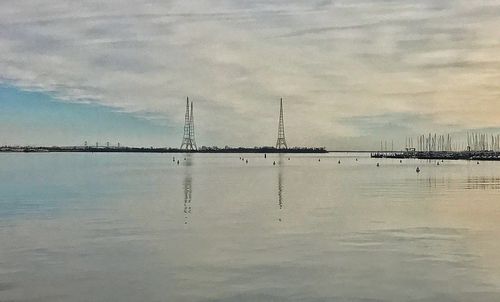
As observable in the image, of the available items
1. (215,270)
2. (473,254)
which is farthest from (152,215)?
(473,254)

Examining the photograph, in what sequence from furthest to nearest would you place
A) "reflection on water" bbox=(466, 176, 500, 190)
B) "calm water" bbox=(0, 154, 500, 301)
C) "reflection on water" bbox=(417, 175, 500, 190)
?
1. "reflection on water" bbox=(417, 175, 500, 190)
2. "reflection on water" bbox=(466, 176, 500, 190)
3. "calm water" bbox=(0, 154, 500, 301)

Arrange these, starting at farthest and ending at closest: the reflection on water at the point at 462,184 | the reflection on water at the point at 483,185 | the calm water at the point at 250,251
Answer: the reflection on water at the point at 462,184, the reflection on water at the point at 483,185, the calm water at the point at 250,251

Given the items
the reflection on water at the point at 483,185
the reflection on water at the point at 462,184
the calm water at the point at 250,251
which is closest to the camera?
the calm water at the point at 250,251

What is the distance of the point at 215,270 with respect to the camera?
56.0ft

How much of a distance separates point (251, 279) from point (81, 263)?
557 cm

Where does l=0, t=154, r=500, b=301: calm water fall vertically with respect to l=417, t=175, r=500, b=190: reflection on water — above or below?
below

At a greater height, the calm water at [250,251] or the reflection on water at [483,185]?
the reflection on water at [483,185]

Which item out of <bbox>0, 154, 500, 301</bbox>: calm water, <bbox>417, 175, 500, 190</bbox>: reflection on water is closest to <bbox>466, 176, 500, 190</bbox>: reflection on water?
<bbox>417, 175, 500, 190</bbox>: reflection on water

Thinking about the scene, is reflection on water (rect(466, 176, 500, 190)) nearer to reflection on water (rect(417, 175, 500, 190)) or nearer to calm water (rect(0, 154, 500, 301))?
reflection on water (rect(417, 175, 500, 190))

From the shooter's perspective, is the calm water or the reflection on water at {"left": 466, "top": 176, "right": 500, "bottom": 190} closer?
the calm water

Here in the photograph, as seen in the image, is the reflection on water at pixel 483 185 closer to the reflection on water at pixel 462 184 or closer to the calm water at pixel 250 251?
the reflection on water at pixel 462 184

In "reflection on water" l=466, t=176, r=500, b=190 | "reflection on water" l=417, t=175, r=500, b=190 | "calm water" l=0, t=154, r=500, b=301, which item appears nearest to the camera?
"calm water" l=0, t=154, r=500, b=301

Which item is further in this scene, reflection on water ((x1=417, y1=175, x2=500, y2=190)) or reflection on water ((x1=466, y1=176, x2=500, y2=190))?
reflection on water ((x1=417, y1=175, x2=500, y2=190))

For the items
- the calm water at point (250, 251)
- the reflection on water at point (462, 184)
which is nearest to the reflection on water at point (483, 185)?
the reflection on water at point (462, 184)
